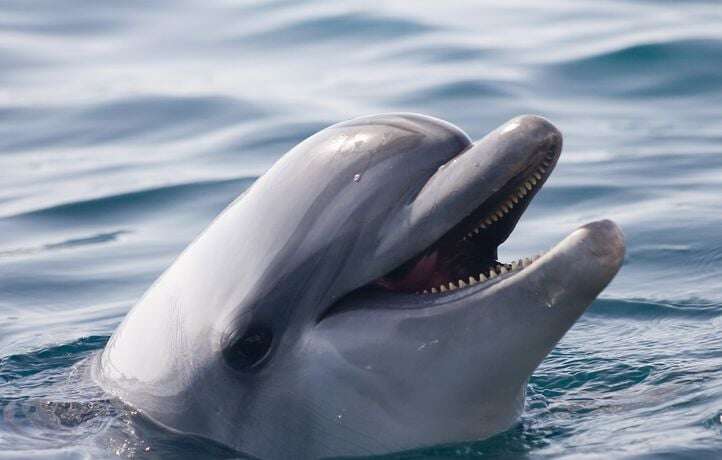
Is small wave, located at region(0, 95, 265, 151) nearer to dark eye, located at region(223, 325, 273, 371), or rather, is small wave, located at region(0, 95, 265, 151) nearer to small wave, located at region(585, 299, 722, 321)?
small wave, located at region(585, 299, 722, 321)

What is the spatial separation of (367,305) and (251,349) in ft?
1.89

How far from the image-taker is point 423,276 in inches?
264

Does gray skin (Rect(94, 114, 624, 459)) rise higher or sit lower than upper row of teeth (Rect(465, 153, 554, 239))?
lower

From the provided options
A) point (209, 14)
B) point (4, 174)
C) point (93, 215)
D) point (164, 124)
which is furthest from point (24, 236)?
point (209, 14)

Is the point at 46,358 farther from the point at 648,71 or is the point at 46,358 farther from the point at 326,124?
the point at 648,71

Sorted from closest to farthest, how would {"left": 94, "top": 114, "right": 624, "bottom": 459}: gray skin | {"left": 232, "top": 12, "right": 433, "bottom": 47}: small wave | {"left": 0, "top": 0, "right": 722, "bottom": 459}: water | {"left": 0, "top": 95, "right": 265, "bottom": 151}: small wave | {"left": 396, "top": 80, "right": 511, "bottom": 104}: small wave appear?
{"left": 94, "top": 114, "right": 624, "bottom": 459}: gray skin, {"left": 0, "top": 0, "right": 722, "bottom": 459}: water, {"left": 0, "top": 95, "right": 265, "bottom": 151}: small wave, {"left": 396, "top": 80, "right": 511, "bottom": 104}: small wave, {"left": 232, "top": 12, "right": 433, "bottom": 47}: small wave

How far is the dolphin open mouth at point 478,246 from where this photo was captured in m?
6.32

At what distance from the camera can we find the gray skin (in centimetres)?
617

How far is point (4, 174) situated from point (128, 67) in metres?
4.19

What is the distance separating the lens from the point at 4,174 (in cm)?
1466

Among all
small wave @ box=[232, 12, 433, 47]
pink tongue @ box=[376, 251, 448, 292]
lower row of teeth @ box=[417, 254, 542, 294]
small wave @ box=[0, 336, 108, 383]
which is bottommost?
small wave @ box=[0, 336, 108, 383]

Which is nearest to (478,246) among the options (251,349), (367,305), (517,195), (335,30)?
(517,195)

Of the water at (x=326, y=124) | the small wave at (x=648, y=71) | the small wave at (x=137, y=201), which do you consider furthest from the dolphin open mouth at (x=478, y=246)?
the small wave at (x=648, y=71)

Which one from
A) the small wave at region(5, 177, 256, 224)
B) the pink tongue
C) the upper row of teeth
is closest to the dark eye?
the pink tongue
